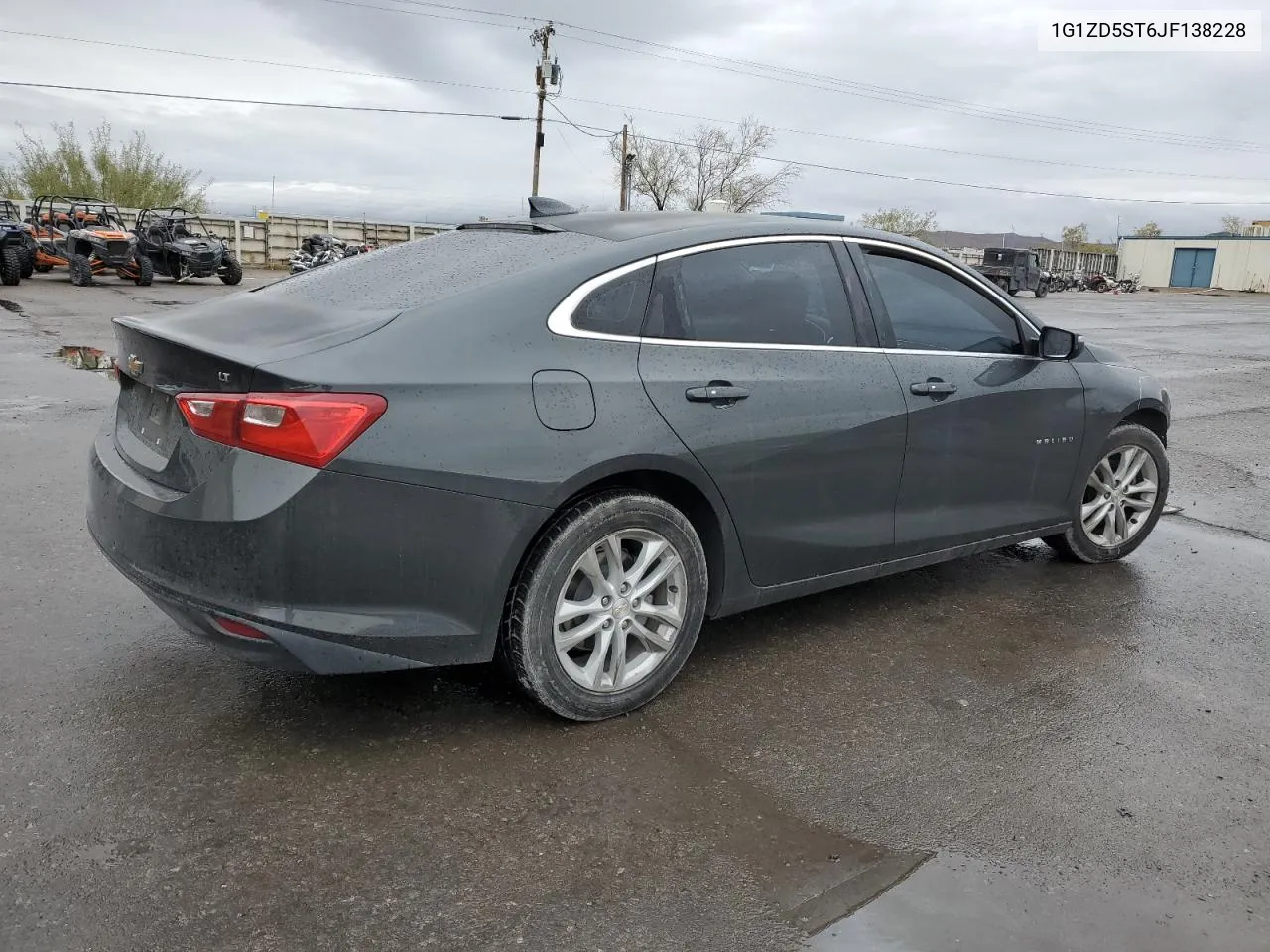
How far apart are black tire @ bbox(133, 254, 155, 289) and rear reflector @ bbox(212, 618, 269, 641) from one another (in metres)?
23.6

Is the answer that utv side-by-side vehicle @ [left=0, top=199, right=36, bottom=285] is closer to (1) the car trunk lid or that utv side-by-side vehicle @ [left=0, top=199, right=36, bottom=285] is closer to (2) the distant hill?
(1) the car trunk lid

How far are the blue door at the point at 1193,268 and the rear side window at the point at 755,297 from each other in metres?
74.3

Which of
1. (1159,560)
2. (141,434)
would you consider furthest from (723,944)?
(1159,560)

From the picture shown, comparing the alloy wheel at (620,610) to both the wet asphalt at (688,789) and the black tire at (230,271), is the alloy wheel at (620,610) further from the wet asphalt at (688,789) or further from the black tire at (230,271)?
the black tire at (230,271)

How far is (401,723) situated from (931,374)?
238 centimetres

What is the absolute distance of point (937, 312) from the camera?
4.38 meters

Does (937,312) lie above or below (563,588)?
above

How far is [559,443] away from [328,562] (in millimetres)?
732

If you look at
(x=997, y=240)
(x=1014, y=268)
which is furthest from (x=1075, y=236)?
(x=1014, y=268)

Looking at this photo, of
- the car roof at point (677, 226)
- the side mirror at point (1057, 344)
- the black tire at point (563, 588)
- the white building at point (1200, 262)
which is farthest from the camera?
the white building at point (1200, 262)

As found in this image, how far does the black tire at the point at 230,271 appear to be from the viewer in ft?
81.3

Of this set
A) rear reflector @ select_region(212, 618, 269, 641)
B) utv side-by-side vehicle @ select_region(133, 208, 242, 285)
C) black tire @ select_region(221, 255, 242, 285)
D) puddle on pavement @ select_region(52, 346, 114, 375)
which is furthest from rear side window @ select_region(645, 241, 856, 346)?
black tire @ select_region(221, 255, 242, 285)

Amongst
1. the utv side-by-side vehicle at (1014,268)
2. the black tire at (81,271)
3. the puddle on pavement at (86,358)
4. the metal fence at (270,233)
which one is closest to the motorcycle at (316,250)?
the metal fence at (270,233)

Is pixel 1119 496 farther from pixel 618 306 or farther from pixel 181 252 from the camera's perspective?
pixel 181 252
